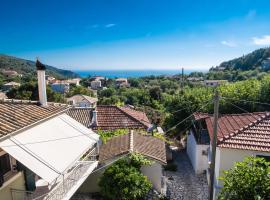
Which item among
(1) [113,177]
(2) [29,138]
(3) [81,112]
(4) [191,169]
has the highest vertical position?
(2) [29,138]

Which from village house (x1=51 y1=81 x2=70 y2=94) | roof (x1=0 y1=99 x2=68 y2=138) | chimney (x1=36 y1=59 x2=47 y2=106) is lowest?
village house (x1=51 y1=81 x2=70 y2=94)

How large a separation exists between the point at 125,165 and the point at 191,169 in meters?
14.5

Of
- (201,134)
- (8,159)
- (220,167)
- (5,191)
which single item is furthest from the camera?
(201,134)

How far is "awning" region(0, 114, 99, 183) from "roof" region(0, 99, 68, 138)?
0.40m

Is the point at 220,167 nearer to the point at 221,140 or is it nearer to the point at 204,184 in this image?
the point at 221,140

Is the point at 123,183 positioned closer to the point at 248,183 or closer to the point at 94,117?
the point at 248,183

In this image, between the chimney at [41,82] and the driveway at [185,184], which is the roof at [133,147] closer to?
the driveway at [185,184]

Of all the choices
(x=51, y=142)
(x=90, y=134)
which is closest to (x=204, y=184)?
(x=90, y=134)

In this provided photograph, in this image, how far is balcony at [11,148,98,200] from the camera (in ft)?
39.6

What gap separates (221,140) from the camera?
1912 centimetres

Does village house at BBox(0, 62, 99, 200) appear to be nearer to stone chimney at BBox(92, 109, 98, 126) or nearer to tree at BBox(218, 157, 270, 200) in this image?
tree at BBox(218, 157, 270, 200)

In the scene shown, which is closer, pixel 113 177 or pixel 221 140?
pixel 113 177

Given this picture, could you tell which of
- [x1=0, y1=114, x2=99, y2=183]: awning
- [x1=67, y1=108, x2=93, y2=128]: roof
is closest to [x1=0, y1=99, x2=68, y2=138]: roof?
[x1=0, y1=114, x2=99, y2=183]: awning

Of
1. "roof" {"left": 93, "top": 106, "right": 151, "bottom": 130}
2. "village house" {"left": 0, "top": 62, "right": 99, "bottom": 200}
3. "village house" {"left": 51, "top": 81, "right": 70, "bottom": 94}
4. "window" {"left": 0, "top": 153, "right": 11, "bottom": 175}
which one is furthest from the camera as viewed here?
"village house" {"left": 51, "top": 81, "right": 70, "bottom": 94}
